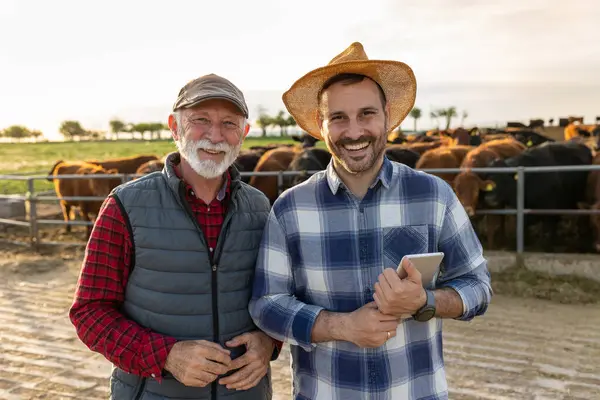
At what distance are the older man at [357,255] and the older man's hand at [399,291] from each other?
19 centimetres

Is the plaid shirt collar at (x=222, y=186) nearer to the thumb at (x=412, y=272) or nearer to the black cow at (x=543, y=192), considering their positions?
the thumb at (x=412, y=272)

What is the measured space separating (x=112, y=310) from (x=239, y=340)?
494 millimetres

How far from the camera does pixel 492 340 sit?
5.39 metres

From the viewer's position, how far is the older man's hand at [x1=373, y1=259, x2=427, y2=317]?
69.9 inches

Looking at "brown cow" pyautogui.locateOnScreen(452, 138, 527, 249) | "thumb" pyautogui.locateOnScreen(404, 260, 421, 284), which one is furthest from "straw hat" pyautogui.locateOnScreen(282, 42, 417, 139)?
"brown cow" pyautogui.locateOnScreen(452, 138, 527, 249)

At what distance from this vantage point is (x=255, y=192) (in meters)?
2.46

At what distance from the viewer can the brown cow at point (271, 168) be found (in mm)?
11117

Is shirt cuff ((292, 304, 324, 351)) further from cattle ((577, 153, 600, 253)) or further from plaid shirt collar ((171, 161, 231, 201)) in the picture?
cattle ((577, 153, 600, 253))

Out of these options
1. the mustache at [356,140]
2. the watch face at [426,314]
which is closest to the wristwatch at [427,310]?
the watch face at [426,314]

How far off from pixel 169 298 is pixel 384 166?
0.96m

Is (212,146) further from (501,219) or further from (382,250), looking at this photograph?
(501,219)

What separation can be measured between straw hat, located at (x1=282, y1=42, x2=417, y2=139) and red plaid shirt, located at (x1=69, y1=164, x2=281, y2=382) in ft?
2.27

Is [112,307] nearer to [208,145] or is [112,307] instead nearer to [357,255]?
[208,145]

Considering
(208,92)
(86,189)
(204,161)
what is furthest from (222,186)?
(86,189)
